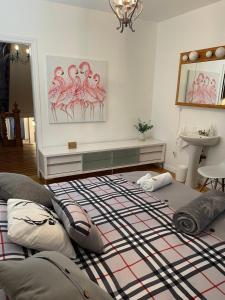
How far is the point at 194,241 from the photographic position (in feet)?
4.40

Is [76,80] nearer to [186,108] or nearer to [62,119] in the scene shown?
[62,119]

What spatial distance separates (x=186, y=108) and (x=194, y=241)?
2667mm

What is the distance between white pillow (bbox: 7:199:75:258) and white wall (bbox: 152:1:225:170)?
2.69 metres

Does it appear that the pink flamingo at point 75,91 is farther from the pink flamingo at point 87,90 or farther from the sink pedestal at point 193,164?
the sink pedestal at point 193,164

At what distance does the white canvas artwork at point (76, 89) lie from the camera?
11.0 ft

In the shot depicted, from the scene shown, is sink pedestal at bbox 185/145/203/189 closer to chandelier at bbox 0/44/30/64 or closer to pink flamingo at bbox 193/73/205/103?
pink flamingo at bbox 193/73/205/103

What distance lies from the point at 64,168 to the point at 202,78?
239cm

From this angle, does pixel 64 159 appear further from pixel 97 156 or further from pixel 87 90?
pixel 87 90

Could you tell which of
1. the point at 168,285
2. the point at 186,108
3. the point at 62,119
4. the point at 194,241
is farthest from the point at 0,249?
the point at 186,108

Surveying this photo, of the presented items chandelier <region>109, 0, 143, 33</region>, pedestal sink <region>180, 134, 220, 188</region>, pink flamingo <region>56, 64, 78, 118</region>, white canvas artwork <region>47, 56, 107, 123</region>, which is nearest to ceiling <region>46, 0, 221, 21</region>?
white canvas artwork <region>47, 56, 107, 123</region>

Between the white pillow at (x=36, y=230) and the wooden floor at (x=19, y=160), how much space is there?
2.57 m

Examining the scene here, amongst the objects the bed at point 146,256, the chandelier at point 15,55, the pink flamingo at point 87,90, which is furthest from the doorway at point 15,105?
the bed at point 146,256

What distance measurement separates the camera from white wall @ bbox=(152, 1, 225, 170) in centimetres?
309

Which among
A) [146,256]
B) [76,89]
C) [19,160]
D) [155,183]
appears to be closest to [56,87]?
[76,89]
